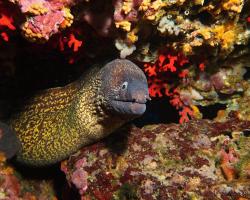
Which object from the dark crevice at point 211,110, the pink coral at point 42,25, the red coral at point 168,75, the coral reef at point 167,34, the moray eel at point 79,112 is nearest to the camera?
the pink coral at point 42,25

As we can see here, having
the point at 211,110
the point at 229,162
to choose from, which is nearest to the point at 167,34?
the point at 229,162

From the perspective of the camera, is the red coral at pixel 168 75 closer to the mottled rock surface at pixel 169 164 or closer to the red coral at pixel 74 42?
the mottled rock surface at pixel 169 164

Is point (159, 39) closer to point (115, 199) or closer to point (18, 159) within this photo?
point (115, 199)

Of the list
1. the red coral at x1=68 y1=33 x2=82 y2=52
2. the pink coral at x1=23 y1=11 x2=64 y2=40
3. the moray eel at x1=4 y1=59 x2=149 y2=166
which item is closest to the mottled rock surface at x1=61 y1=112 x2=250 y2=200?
the moray eel at x1=4 y1=59 x2=149 y2=166

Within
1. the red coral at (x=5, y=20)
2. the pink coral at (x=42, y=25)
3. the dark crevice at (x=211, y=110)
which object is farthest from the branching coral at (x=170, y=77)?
the red coral at (x=5, y=20)

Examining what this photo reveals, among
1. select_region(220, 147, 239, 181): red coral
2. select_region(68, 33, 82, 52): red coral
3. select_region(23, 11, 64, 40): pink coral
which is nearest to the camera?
select_region(23, 11, 64, 40): pink coral

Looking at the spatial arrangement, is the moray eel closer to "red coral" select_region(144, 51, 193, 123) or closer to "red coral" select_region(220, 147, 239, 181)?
"red coral" select_region(144, 51, 193, 123)

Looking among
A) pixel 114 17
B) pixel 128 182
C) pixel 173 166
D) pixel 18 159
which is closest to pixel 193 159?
pixel 173 166
